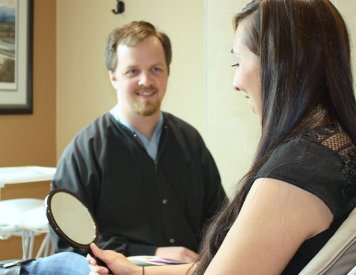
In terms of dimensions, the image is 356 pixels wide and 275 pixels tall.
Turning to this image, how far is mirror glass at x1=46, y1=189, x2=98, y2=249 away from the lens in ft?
3.84

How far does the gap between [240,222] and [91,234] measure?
57cm

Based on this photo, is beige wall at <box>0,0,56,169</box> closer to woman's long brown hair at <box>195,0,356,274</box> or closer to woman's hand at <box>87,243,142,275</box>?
woman's hand at <box>87,243,142,275</box>

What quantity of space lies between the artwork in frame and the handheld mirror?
209 cm

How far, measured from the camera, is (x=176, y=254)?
5.42ft

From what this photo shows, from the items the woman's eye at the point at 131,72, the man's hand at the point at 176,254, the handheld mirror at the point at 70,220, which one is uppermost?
the woman's eye at the point at 131,72

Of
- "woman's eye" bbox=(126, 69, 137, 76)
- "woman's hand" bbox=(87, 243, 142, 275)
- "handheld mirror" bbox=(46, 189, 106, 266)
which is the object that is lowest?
"woman's hand" bbox=(87, 243, 142, 275)

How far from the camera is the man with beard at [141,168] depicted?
5.72 ft

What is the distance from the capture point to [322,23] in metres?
0.94

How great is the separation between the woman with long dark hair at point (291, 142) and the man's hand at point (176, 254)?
608 millimetres

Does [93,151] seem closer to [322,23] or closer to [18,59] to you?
[322,23]

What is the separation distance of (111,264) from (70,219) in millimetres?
165

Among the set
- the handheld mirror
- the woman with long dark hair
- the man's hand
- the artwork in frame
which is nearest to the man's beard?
the man's hand

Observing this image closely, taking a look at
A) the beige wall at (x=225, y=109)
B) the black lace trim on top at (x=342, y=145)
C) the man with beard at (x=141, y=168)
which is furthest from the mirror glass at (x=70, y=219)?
the beige wall at (x=225, y=109)

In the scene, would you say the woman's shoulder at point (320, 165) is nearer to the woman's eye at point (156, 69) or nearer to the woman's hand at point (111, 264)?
the woman's hand at point (111, 264)
